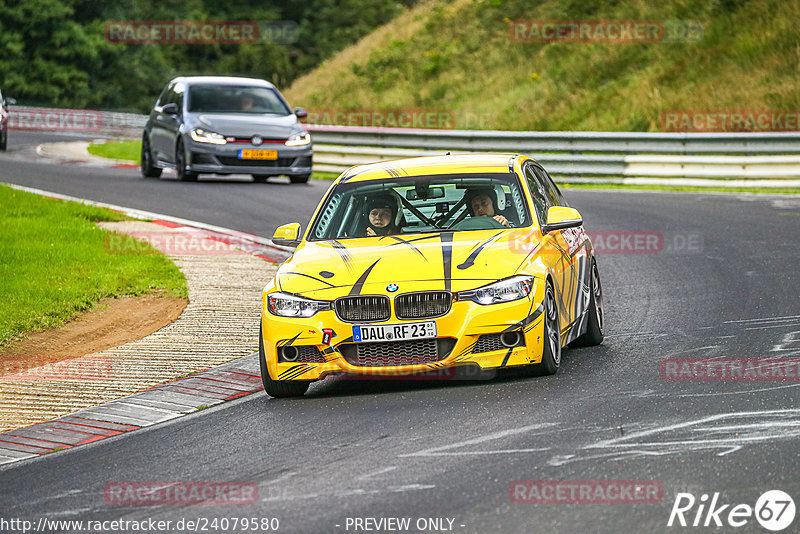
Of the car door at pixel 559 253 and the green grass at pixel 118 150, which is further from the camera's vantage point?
the green grass at pixel 118 150

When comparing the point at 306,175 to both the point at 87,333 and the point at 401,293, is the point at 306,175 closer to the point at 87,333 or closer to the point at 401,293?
the point at 87,333

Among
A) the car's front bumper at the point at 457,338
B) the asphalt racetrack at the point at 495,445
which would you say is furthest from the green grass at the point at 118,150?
the car's front bumper at the point at 457,338

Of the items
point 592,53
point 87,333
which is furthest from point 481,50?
point 87,333

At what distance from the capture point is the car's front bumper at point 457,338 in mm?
8336

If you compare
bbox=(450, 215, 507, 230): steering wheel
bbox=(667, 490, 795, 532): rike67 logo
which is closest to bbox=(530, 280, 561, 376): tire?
bbox=(450, 215, 507, 230): steering wheel

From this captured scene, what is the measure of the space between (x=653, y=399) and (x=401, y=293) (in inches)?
66.0

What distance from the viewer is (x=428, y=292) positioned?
8.39 meters

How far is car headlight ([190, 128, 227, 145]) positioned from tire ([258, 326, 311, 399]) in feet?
47.8

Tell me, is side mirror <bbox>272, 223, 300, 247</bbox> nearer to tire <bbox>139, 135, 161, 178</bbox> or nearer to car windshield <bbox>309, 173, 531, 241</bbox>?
car windshield <bbox>309, 173, 531, 241</bbox>

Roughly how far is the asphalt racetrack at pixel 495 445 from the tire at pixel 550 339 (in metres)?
0.09

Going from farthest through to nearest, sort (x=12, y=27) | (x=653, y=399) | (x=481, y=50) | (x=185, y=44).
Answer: (x=185, y=44), (x=12, y=27), (x=481, y=50), (x=653, y=399)

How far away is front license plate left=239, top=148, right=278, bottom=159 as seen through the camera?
75.2ft

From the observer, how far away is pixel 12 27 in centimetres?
6444

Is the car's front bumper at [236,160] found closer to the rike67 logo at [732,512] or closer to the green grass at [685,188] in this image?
the green grass at [685,188]
